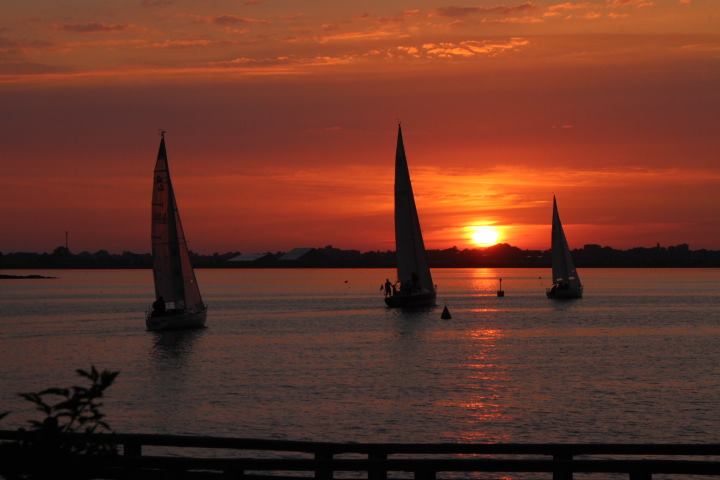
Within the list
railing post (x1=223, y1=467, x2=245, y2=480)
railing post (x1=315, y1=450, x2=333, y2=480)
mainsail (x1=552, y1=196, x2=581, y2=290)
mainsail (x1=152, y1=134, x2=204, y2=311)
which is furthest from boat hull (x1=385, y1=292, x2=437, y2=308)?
railing post (x1=223, y1=467, x2=245, y2=480)

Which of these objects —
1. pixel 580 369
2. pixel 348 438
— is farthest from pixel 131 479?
pixel 580 369

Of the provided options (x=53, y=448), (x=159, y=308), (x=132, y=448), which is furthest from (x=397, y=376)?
(x=53, y=448)

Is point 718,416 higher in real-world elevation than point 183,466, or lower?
lower

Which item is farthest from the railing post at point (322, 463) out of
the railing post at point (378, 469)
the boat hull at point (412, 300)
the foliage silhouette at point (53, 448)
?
A: the boat hull at point (412, 300)

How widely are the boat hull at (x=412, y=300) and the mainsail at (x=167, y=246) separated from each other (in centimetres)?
2739

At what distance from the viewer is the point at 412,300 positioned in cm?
10650

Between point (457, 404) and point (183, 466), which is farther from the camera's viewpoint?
point (457, 404)

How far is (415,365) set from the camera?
6369 cm

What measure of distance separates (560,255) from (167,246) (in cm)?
6517

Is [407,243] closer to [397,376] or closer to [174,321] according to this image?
[174,321]

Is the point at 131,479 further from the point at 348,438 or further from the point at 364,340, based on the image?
the point at 364,340

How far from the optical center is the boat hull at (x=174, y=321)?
80938 mm

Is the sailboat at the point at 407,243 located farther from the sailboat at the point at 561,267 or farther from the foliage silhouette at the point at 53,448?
the foliage silhouette at the point at 53,448

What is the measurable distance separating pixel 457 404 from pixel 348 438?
1029 centimetres
